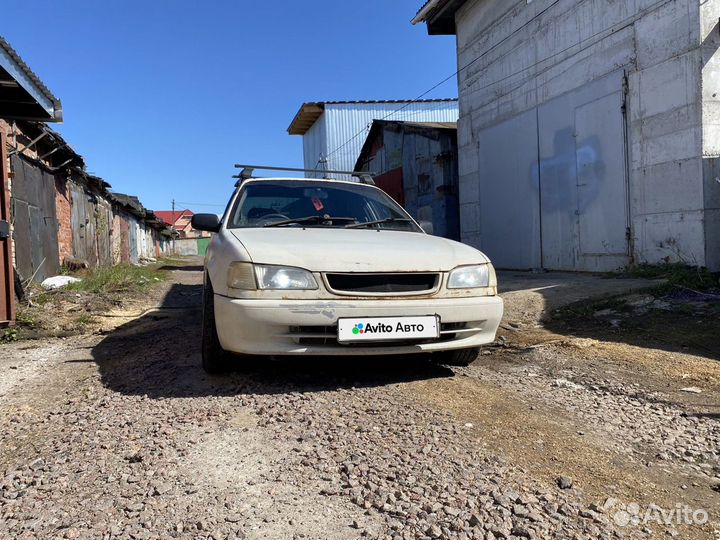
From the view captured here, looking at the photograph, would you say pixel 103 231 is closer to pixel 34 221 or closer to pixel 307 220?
pixel 34 221

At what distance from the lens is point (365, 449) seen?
7.22 ft

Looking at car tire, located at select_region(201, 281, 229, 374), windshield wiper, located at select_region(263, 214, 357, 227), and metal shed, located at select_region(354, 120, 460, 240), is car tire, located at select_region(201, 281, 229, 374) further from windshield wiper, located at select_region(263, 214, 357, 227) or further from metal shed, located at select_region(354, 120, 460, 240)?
metal shed, located at select_region(354, 120, 460, 240)

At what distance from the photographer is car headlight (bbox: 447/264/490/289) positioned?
325 cm

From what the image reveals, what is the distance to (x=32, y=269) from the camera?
803cm

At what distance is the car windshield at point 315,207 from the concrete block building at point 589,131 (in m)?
4.70

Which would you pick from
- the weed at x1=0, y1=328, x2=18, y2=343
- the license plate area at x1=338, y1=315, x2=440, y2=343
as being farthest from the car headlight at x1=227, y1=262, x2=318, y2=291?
the weed at x1=0, y1=328, x2=18, y2=343

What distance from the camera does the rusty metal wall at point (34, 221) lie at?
7.55m

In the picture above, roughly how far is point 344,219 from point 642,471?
2709 millimetres

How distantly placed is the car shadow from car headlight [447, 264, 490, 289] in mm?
651

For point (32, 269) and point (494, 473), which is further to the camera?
point (32, 269)

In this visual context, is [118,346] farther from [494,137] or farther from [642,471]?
[494,137]

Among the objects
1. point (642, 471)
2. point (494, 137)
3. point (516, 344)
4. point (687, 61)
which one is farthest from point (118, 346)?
point (494, 137)

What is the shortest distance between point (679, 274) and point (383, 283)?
503 centimetres

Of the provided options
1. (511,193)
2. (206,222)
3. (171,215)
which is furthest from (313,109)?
(171,215)
